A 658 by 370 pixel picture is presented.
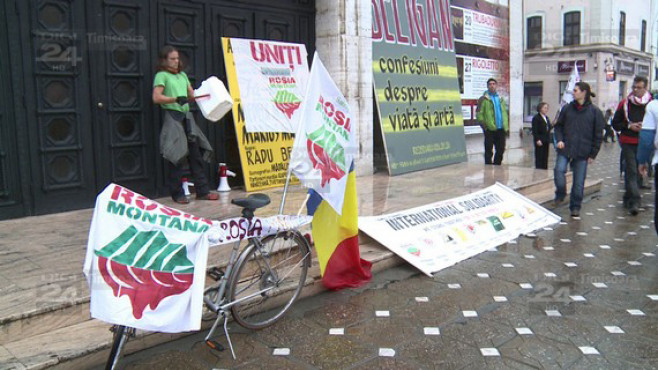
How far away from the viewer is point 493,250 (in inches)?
251

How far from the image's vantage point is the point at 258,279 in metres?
4.17

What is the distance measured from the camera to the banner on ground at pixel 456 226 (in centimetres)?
591

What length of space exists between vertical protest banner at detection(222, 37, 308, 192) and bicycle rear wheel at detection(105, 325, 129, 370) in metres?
4.74

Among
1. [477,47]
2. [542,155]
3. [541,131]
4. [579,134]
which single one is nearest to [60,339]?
[579,134]

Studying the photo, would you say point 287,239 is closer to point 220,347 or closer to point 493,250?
point 220,347

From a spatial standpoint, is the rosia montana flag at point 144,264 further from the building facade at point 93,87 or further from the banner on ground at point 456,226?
the building facade at point 93,87

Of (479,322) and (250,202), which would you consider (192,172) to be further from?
(479,322)

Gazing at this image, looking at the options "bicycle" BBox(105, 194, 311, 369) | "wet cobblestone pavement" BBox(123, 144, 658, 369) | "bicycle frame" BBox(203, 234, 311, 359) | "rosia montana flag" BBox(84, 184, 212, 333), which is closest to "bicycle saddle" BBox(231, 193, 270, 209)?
"bicycle" BBox(105, 194, 311, 369)

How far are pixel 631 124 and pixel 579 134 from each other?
1.44 m

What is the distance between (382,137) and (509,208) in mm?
3171

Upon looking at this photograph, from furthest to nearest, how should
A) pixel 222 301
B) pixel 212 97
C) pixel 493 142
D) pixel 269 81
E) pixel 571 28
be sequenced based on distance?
1. pixel 571 28
2. pixel 493 142
3. pixel 269 81
4. pixel 212 97
5. pixel 222 301

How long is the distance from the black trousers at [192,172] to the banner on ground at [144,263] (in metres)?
3.52

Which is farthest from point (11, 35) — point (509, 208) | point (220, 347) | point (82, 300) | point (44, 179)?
point (509, 208)

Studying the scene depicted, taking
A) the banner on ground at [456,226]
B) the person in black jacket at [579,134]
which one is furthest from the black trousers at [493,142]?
the banner on ground at [456,226]
